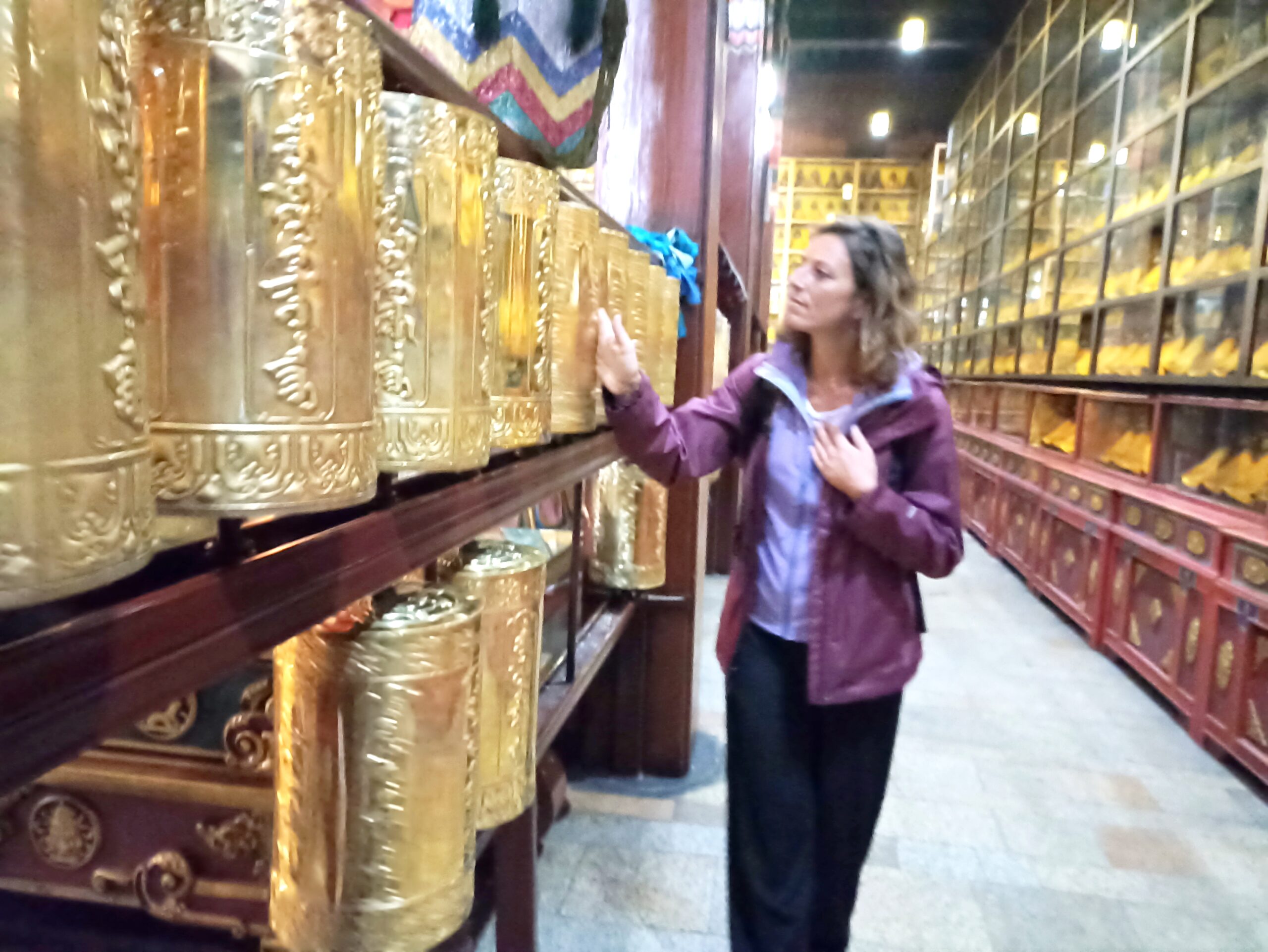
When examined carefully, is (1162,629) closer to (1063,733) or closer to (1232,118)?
(1063,733)

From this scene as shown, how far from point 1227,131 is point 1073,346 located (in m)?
1.50

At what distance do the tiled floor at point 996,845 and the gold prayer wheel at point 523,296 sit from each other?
117cm

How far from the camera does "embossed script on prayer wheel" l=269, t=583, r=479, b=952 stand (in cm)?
50

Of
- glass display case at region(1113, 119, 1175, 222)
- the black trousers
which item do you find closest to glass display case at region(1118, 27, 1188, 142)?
glass display case at region(1113, 119, 1175, 222)

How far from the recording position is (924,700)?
2.69 m

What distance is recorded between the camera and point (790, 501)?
3.90 ft

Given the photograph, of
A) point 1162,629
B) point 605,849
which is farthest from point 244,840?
point 1162,629

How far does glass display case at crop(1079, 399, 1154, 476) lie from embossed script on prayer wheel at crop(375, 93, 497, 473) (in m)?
3.15

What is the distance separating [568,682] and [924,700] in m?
1.83

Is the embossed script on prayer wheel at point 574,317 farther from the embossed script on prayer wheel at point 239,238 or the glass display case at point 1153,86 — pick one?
the glass display case at point 1153,86

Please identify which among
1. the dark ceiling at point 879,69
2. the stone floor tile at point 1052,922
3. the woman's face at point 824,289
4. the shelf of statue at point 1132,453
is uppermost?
the dark ceiling at point 879,69

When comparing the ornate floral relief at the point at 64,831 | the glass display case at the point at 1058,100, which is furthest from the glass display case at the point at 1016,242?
the ornate floral relief at the point at 64,831

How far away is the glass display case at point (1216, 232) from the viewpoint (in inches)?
102

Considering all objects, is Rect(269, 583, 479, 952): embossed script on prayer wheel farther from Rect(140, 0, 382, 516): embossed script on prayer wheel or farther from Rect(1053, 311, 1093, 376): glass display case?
Rect(1053, 311, 1093, 376): glass display case
